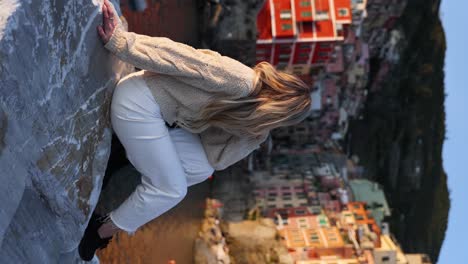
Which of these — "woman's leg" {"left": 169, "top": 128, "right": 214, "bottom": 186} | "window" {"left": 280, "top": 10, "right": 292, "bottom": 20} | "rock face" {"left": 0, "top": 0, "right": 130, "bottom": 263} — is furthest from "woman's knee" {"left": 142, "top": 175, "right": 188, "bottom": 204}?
"window" {"left": 280, "top": 10, "right": 292, "bottom": 20}

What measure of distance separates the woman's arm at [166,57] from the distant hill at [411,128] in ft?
76.5

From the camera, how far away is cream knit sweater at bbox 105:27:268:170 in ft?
7.58

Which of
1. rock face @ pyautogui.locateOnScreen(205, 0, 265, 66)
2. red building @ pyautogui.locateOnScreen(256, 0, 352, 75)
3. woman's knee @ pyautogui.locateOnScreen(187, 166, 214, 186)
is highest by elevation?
woman's knee @ pyautogui.locateOnScreen(187, 166, 214, 186)

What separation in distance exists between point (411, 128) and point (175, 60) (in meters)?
26.0

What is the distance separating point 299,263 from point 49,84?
1338 centimetres

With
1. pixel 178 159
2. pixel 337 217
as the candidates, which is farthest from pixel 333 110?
pixel 178 159

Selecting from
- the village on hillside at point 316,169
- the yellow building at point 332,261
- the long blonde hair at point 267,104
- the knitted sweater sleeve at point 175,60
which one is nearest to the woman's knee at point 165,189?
the long blonde hair at point 267,104

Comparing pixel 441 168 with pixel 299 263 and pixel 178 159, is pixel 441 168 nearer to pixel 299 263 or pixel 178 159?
pixel 299 263

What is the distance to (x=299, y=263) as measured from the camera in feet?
47.5

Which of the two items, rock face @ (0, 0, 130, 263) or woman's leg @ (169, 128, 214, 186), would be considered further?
woman's leg @ (169, 128, 214, 186)

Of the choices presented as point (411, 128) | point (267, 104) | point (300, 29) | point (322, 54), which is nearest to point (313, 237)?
point (322, 54)

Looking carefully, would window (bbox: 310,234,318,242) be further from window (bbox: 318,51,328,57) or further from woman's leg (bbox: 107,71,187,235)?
woman's leg (bbox: 107,71,187,235)

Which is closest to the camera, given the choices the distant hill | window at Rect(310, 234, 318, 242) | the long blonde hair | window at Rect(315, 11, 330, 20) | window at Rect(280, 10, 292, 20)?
the long blonde hair

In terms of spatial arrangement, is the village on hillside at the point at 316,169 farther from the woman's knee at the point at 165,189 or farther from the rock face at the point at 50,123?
the rock face at the point at 50,123
